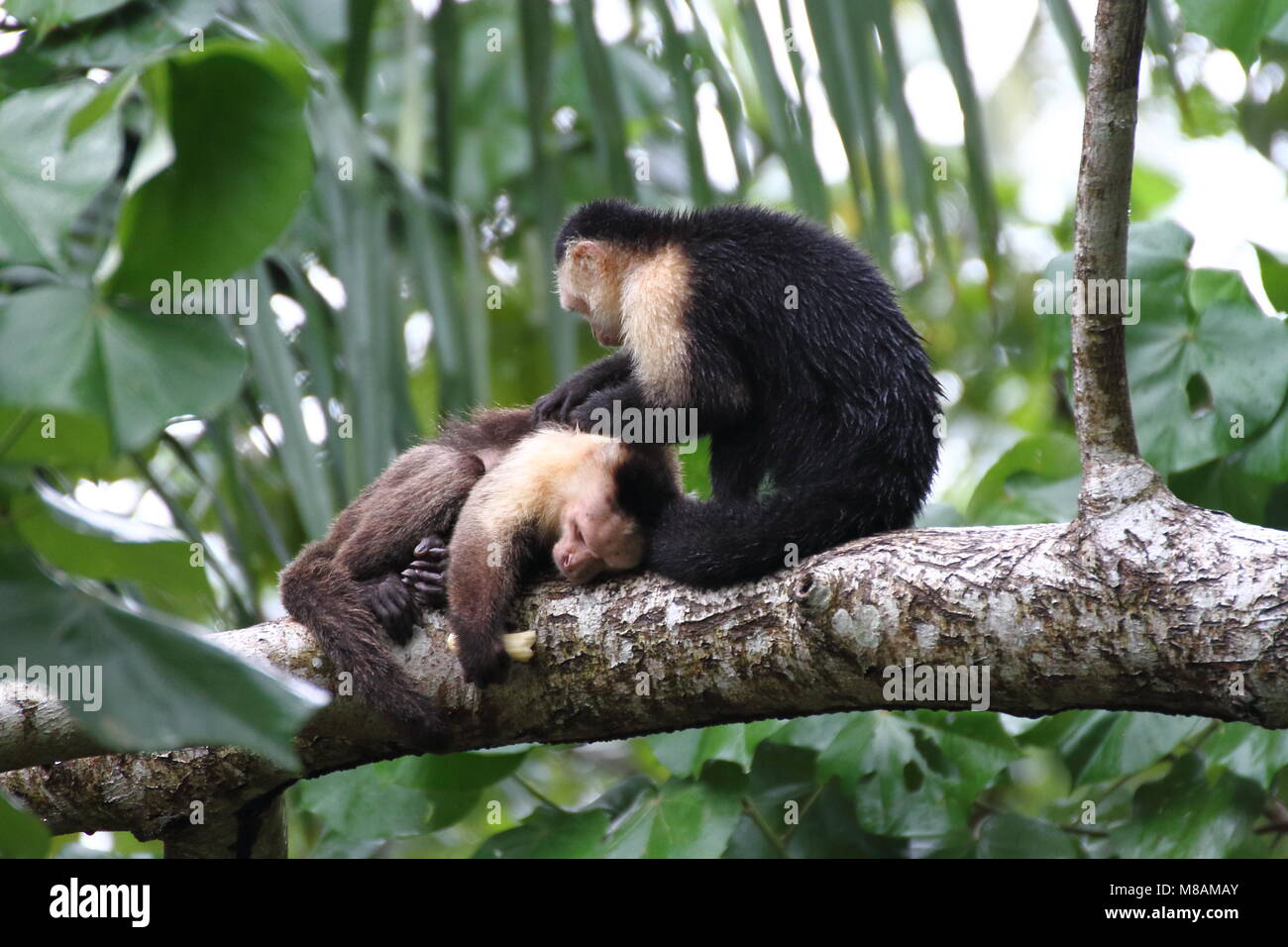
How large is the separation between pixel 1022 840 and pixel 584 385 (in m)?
1.54

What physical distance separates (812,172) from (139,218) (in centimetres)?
228

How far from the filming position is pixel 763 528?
→ 239 cm

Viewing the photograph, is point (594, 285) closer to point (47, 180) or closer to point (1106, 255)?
point (1106, 255)

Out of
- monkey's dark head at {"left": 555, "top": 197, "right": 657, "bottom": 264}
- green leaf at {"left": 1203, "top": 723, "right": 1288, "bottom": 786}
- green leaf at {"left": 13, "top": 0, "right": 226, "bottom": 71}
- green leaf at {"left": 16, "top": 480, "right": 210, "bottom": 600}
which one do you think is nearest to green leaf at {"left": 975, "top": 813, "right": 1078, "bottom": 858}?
green leaf at {"left": 1203, "top": 723, "right": 1288, "bottom": 786}

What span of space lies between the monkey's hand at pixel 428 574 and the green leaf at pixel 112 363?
54.0 inches

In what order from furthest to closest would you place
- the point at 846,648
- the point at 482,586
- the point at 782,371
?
the point at 782,371 < the point at 482,586 < the point at 846,648

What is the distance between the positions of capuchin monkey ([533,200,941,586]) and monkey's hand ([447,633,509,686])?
0.36m

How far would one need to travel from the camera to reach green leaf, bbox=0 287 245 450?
1.15 meters

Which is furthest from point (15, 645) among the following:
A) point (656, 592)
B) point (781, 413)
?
point (781, 413)

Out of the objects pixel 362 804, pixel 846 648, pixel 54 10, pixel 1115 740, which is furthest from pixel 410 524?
pixel 1115 740

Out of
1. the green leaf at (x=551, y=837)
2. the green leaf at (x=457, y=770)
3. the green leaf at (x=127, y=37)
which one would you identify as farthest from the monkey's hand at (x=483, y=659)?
the green leaf at (x=127, y=37)

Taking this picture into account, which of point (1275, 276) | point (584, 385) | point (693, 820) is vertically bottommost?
point (693, 820)

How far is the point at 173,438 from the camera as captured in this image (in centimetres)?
316

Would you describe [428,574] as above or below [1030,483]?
below
